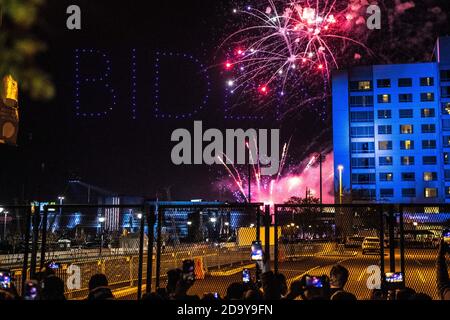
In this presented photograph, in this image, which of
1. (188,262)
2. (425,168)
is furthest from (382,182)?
(188,262)

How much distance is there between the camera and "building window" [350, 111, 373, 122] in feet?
285

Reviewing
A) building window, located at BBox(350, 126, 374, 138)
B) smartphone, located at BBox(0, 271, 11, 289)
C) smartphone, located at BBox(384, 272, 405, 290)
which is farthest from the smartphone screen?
building window, located at BBox(350, 126, 374, 138)

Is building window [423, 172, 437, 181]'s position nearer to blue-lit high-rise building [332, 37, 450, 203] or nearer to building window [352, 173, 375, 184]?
blue-lit high-rise building [332, 37, 450, 203]

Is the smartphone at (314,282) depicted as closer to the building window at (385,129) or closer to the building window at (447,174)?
the building window at (447,174)

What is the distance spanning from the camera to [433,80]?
83750 millimetres

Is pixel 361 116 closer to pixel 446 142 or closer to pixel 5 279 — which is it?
pixel 446 142

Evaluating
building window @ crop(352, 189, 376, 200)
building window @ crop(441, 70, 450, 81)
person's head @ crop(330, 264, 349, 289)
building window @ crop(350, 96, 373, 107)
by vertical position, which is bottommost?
person's head @ crop(330, 264, 349, 289)

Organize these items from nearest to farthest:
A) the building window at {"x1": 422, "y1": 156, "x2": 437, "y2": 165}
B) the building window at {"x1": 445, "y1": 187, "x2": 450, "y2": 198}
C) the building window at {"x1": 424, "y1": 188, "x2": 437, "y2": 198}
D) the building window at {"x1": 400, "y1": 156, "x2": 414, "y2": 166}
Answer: the building window at {"x1": 445, "y1": 187, "x2": 450, "y2": 198} < the building window at {"x1": 424, "y1": 188, "x2": 437, "y2": 198} < the building window at {"x1": 422, "y1": 156, "x2": 437, "y2": 165} < the building window at {"x1": 400, "y1": 156, "x2": 414, "y2": 166}

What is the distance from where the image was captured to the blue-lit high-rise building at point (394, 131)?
83.1 metres

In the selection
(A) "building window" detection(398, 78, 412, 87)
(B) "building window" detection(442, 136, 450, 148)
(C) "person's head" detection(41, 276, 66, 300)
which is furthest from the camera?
(A) "building window" detection(398, 78, 412, 87)

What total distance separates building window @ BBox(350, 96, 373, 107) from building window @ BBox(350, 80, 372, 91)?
4.39 ft

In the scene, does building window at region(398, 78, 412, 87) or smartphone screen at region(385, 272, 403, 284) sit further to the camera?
building window at region(398, 78, 412, 87)
